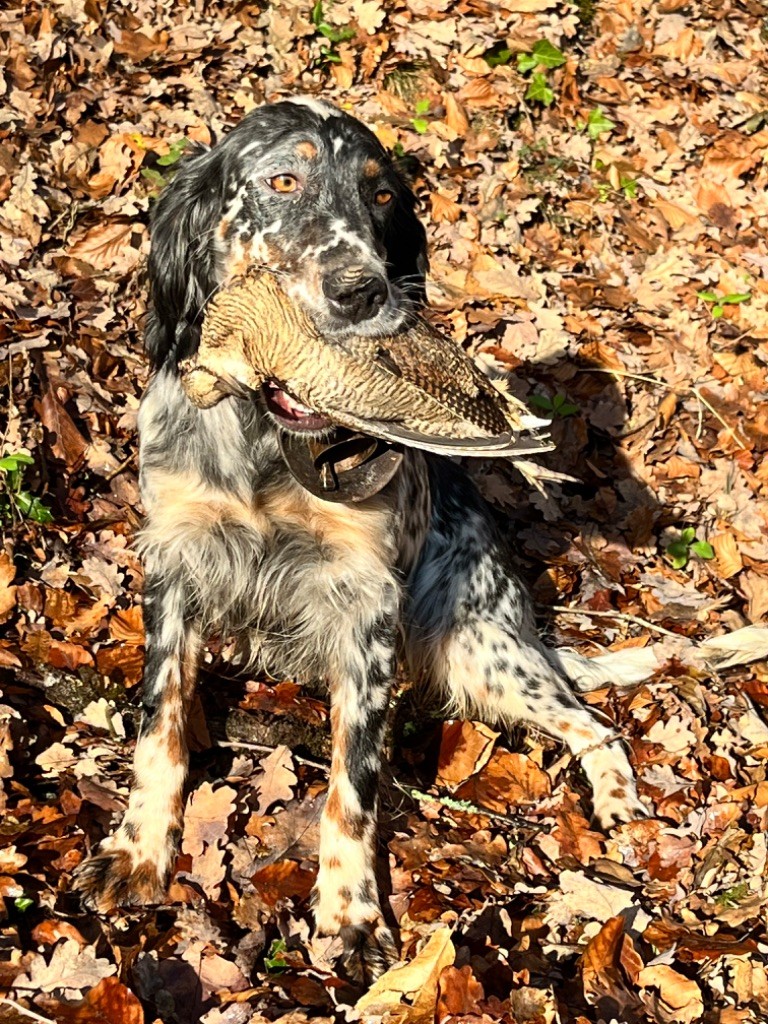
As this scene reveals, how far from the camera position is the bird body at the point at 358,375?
3.41 meters

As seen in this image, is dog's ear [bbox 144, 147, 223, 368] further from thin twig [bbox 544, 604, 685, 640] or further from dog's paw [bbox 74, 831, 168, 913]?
thin twig [bbox 544, 604, 685, 640]

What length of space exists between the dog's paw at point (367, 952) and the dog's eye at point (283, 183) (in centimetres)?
255

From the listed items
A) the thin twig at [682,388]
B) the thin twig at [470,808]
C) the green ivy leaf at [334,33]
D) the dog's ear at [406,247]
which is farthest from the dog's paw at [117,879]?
the green ivy leaf at [334,33]

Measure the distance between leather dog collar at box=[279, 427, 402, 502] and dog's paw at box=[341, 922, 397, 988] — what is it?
1460 mm

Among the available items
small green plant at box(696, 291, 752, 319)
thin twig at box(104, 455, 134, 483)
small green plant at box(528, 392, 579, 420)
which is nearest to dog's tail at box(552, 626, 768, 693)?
small green plant at box(528, 392, 579, 420)

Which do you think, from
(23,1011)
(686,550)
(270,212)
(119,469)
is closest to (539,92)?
(686,550)

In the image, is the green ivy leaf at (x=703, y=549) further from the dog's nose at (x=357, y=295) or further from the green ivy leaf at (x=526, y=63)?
the green ivy leaf at (x=526, y=63)

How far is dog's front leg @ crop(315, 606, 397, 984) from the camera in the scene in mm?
3990

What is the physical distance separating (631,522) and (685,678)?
124 centimetres

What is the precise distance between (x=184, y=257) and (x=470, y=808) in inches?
93.5

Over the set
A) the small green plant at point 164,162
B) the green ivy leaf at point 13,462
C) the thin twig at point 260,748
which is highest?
the small green plant at point 164,162

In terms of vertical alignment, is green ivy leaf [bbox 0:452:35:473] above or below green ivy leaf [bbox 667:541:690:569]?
above

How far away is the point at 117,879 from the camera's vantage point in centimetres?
397

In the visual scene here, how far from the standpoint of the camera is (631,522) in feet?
21.4
